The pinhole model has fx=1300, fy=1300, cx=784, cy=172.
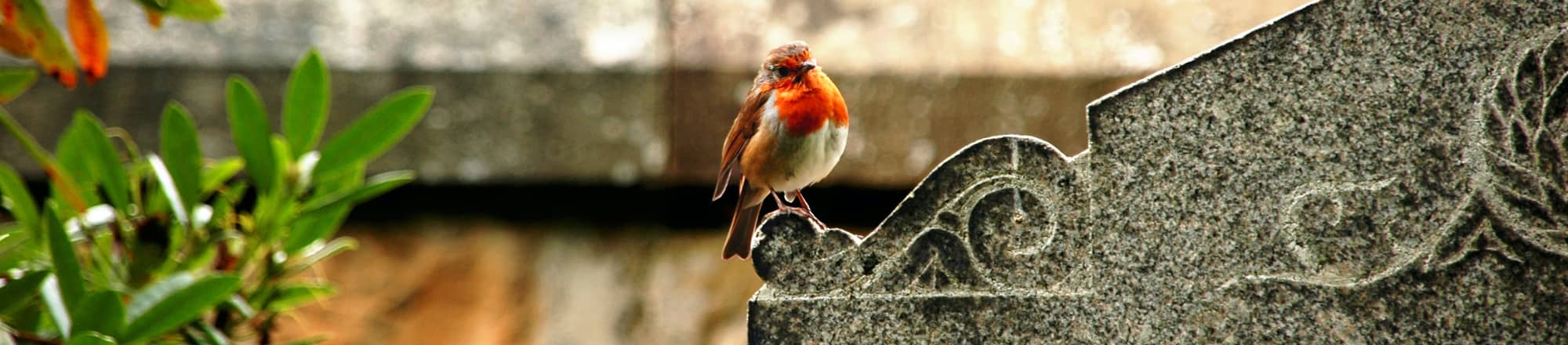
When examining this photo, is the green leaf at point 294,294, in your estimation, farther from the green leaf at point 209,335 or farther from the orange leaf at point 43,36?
the orange leaf at point 43,36

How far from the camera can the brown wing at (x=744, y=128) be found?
1.92 m

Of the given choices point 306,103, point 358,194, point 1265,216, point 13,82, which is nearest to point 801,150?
point 1265,216

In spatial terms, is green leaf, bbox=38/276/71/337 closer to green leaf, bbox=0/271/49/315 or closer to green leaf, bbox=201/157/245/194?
green leaf, bbox=0/271/49/315

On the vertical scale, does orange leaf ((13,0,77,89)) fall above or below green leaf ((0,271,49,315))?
above

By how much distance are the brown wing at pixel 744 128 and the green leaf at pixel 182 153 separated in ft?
2.74

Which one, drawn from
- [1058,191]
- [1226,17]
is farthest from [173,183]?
[1226,17]

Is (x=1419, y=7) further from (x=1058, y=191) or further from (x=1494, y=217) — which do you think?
(x=1058, y=191)

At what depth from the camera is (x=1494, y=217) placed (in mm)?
1548

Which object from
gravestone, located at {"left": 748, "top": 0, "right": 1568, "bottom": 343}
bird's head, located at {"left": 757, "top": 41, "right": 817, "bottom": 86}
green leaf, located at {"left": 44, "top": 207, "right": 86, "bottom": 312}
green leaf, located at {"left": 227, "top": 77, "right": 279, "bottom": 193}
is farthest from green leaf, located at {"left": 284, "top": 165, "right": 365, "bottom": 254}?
gravestone, located at {"left": 748, "top": 0, "right": 1568, "bottom": 343}

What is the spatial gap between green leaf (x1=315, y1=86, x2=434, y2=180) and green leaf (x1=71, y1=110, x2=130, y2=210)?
29 cm

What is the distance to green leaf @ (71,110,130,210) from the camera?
204 cm

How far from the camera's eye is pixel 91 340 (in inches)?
65.0

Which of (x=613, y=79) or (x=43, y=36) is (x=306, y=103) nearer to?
(x=43, y=36)

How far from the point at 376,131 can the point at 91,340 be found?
1.88 ft
